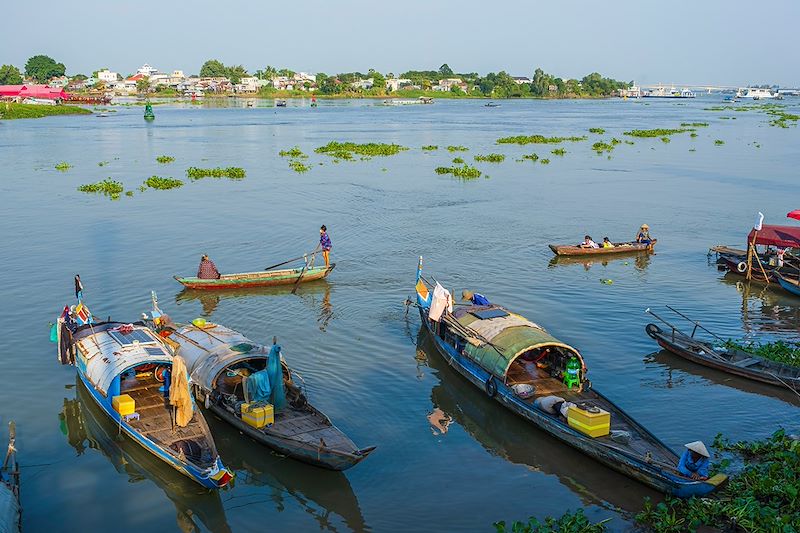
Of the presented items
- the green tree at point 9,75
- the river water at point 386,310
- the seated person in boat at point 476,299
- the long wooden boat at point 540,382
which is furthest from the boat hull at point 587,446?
the green tree at point 9,75

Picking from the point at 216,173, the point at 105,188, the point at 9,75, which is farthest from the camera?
the point at 9,75

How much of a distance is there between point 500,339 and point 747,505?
687cm

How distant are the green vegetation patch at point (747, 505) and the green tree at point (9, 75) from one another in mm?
218029

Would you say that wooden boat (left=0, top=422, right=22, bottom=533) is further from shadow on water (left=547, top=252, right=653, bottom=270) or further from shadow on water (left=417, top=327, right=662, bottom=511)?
shadow on water (left=547, top=252, right=653, bottom=270)

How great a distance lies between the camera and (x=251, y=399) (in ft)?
52.0

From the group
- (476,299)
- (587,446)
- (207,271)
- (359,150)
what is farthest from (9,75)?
(587,446)

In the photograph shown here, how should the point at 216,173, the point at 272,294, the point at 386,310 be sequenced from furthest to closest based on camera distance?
the point at 216,173 < the point at 272,294 < the point at 386,310

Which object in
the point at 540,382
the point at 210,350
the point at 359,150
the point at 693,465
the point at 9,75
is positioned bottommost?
the point at 540,382

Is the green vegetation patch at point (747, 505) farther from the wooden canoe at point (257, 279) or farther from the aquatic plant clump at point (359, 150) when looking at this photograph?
the aquatic plant clump at point (359, 150)

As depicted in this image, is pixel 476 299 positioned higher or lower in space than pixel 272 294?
higher

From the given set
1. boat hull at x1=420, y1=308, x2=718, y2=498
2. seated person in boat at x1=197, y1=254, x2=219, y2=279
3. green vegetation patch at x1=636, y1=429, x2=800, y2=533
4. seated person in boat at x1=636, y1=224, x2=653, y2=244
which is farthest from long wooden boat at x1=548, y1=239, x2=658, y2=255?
green vegetation patch at x1=636, y1=429, x2=800, y2=533

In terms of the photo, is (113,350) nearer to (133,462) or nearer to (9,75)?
(133,462)

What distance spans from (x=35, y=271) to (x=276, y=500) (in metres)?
20.2

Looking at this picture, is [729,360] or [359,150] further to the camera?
[359,150]
